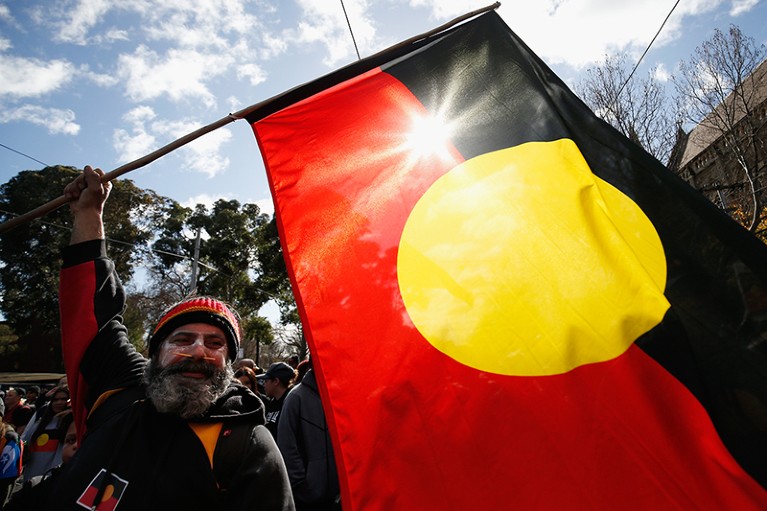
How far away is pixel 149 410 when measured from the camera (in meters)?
1.69

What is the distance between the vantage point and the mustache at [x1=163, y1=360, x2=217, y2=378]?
5.87ft

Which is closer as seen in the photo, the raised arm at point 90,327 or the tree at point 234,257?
the raised arm at point 90,327

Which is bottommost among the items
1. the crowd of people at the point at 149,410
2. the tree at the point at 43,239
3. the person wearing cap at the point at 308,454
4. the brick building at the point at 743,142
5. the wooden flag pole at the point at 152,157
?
the person wearing cap at the point at 308,454

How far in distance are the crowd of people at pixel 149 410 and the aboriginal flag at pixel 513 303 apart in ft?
1.49

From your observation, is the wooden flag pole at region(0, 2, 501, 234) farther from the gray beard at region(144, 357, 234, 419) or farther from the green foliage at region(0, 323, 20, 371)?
the green foliage at region(0, 323, 20, 371)

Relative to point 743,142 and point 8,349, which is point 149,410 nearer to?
point 743,142

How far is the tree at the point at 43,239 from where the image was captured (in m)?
24.1

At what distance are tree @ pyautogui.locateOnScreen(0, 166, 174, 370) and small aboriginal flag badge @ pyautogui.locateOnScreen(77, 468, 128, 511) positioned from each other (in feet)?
88.0

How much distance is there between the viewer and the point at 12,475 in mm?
4496

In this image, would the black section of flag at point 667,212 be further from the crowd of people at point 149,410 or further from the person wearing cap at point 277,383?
the person wearing cap at point 277,383

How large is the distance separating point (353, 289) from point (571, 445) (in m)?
0.88

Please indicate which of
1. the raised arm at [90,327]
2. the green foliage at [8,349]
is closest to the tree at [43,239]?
the green foliage at [8,349]

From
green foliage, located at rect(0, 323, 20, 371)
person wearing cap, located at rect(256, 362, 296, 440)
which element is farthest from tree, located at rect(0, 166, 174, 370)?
person wearing cap, located at rect(256, 362, 296, 440)

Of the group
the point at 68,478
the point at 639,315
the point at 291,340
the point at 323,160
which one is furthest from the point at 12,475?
the point at 291,340
